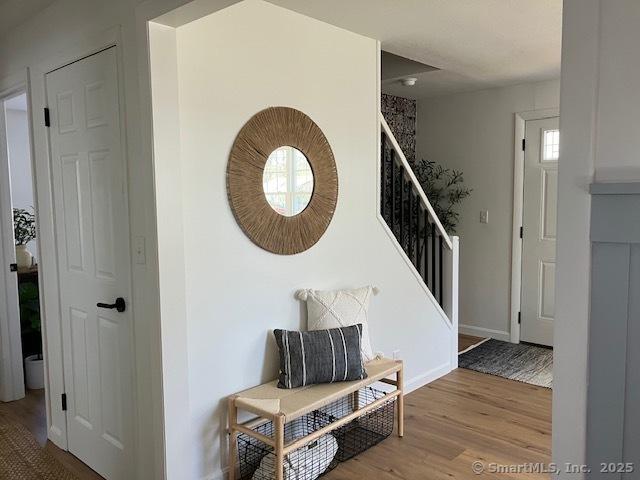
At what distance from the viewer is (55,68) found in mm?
2514

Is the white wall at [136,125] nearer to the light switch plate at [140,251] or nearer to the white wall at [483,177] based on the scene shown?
the light switch plate at [140,251]

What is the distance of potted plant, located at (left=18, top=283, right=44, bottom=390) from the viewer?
3.66 meters

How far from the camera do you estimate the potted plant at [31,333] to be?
144 inches

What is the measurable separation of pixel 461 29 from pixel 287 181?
1362mm

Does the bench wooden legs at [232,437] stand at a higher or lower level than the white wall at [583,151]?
lower

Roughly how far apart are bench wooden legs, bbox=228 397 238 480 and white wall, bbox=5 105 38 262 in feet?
12.6

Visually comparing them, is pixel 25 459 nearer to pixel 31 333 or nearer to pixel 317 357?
pixel 31 333

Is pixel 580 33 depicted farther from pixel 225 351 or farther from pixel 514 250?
pixel 514 250

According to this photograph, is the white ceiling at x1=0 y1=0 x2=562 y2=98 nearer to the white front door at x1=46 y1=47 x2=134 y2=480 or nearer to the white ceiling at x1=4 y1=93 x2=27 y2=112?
the white front door at x1=46 y1=47 x2=134 y2=480

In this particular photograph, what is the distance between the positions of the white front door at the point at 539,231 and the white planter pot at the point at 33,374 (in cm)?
402

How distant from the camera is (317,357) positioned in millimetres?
2525

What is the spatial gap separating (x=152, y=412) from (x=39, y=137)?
158cm

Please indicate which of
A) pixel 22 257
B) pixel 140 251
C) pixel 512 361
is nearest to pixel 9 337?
pixel 22 257

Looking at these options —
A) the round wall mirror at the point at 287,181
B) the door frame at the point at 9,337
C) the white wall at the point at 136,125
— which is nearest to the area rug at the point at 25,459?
the door frame at the point at 9,337
